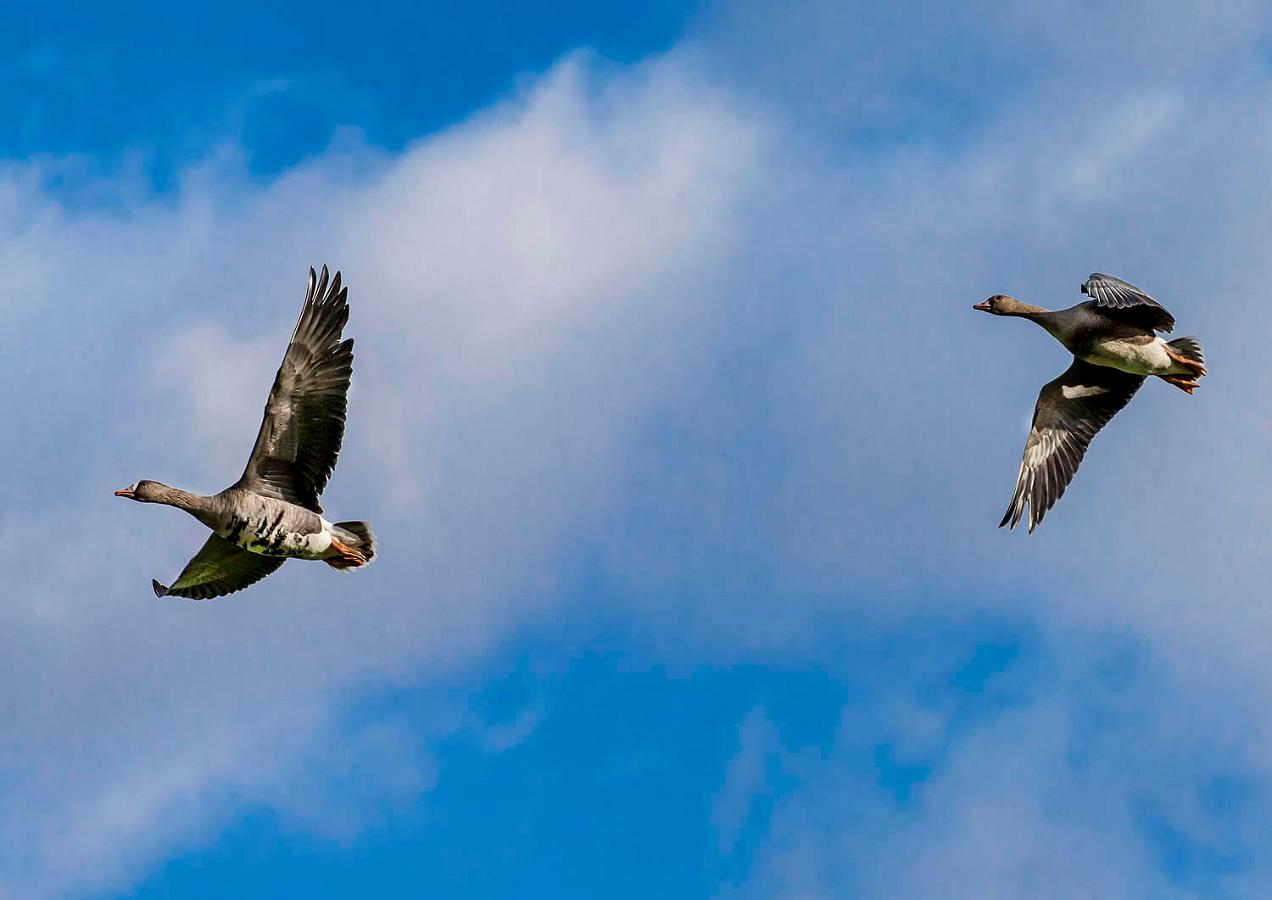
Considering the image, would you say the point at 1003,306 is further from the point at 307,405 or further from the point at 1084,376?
the point at 307,405

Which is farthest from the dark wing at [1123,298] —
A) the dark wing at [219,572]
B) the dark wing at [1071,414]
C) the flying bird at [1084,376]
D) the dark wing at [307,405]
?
the dark wing at [219,572]

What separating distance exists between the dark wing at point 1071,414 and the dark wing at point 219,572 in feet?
40.3

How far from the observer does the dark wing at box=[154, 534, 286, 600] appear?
24016mm

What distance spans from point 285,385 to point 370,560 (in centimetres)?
298

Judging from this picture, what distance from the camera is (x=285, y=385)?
71.4 ft

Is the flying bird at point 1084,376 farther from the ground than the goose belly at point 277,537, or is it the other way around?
the flying bird at point 1084,376

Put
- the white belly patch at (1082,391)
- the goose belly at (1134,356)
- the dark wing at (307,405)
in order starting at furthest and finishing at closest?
the white belly patch at (1082,391), the goose belly at (1134,356), the dark wing at (307,405)

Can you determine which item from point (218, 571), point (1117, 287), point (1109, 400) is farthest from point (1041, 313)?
point (218, 571)

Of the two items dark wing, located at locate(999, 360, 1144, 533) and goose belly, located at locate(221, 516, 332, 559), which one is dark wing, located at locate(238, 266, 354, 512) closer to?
goose belly, located at locate(221, 516, 332, 559)

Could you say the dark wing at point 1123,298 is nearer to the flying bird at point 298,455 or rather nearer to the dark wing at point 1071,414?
the dark wing at point 1071,414

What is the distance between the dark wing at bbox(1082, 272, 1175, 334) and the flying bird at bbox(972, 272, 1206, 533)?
0.04 m

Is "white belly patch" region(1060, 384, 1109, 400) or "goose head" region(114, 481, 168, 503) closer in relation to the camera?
"goose head" region(114, 481, 168, 503)

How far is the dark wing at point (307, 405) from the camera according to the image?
21844 millimetres

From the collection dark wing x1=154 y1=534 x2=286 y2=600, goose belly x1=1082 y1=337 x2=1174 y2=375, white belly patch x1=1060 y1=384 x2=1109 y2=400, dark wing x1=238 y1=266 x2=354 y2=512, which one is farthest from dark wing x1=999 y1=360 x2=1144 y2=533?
dark wing x1=154 y1=534 x2=286 y2=600
